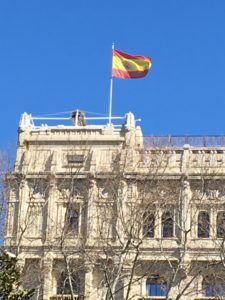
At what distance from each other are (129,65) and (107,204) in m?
10.3

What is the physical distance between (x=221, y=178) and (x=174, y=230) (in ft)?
15.4

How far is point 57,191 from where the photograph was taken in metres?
72.3

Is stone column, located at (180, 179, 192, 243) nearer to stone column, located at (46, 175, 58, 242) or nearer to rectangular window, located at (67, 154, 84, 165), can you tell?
rectangular window, located at (67, 154, 84, 165)

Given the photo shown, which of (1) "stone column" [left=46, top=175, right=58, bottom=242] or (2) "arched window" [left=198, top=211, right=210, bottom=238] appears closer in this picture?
(2) "arched window" [left=198, top=211, right=210, bottom=238]

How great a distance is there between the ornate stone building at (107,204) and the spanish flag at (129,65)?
2846mm

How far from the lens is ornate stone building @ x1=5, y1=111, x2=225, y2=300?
2564 inches

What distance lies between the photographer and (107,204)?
6794cm

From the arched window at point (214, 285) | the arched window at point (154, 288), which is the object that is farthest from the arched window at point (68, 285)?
the arched window at point (214, 285)

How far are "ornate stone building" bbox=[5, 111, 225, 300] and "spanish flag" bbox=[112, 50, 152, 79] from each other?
285 cm

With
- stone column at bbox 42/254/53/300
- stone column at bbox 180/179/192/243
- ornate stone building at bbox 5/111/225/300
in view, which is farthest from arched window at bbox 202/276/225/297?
stone column at bbox 42/254/53/300

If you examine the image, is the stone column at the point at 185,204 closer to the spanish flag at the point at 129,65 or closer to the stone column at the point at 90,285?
the stone column at the point at 90,285

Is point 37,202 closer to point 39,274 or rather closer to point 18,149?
point 18,149

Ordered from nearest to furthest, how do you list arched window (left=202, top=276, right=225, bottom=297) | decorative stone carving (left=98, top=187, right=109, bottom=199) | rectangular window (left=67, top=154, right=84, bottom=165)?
arched window (left=202, top=276, right=225, bottom=297) → decorative stone carving (left=98, top=187, right=109, bottom=199) → rectangular window (left=67, top=154, right=84, bottom=165)

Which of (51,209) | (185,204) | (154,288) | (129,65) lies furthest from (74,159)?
(154,288)
